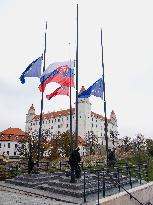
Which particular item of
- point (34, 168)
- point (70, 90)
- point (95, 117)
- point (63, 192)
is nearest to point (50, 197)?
point (63, 192)

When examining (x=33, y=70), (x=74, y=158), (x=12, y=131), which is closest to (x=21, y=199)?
(x=74, y=158)

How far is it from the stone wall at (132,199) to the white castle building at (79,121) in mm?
92467

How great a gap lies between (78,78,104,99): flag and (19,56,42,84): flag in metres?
3.87

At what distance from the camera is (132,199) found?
41.2ft

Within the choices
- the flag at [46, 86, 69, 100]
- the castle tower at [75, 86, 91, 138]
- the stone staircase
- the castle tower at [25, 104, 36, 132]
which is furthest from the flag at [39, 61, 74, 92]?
the castle tower at [25, 104, 36, 132]

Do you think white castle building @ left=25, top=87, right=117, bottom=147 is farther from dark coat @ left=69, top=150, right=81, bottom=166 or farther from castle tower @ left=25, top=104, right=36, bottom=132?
dark coat @ left=69, top=150, right=81, bottom=166

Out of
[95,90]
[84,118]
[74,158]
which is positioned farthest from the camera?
[84,118]

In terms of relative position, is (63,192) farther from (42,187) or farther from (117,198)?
(117,198)

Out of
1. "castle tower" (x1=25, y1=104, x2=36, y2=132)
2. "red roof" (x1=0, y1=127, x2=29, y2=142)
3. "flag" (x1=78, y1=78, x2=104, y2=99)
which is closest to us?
"flag" (x1=78, y1=78, x2=104, y2=99)

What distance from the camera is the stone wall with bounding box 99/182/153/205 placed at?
1071 centimetres

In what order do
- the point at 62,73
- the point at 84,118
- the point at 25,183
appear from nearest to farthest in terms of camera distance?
the point at 25,183, the point at 62,73, the point at 84,118

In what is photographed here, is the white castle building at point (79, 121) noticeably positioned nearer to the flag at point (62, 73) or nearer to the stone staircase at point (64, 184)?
the flag at point (62, 73)

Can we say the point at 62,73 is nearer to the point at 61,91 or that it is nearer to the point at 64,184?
the point at 61,91

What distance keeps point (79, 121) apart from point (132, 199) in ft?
339
